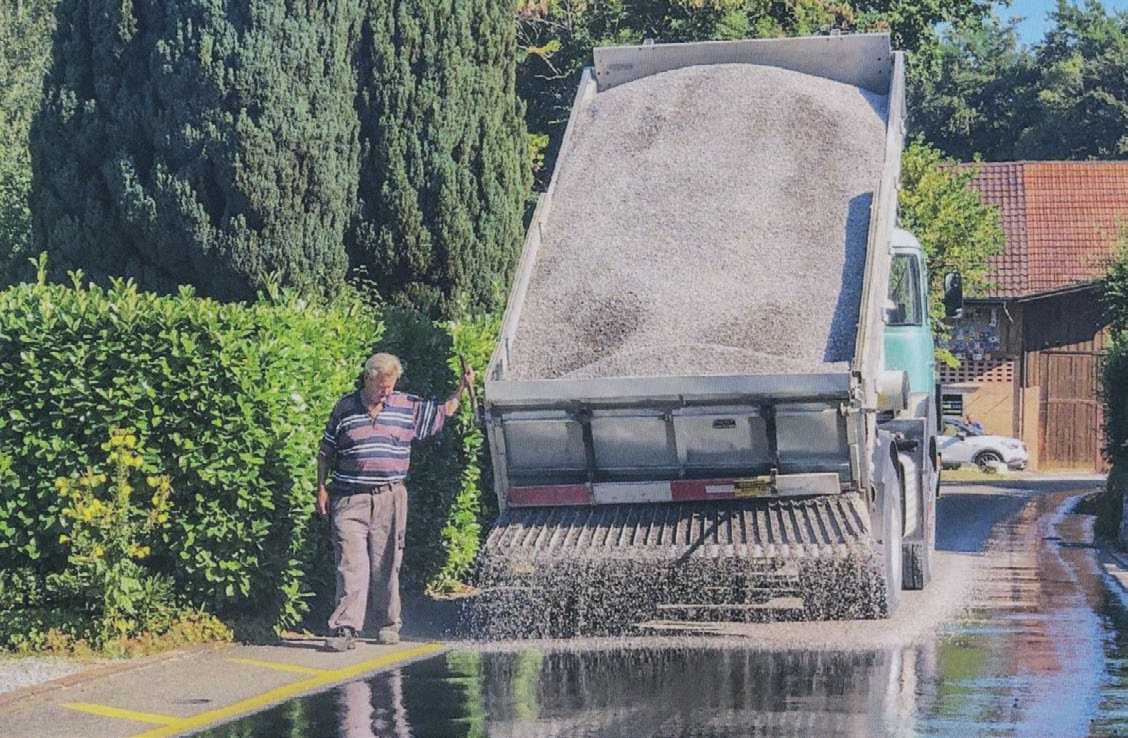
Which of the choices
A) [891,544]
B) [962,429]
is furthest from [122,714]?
[962,429]

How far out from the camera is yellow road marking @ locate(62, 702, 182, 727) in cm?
849

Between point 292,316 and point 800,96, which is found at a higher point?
point 800,96

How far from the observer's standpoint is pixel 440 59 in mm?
17688

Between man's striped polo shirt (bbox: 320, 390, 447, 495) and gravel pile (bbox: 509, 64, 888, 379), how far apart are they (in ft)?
2.57

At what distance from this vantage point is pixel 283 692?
9.33 meters

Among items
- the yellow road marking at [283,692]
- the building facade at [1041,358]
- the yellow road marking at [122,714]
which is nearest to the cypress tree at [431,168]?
the yellow road marking at [283,692]

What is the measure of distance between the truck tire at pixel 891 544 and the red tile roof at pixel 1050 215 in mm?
34178

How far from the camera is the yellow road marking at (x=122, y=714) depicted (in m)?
8.49

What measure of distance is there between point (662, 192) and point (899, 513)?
287 centimetres

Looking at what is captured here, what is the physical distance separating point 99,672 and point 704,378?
3763 mm

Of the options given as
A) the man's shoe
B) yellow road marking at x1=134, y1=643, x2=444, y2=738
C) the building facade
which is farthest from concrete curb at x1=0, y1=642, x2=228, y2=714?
the building facade

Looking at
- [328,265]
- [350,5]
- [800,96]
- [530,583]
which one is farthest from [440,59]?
[530,583]

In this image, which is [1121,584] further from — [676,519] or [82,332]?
[82,332]

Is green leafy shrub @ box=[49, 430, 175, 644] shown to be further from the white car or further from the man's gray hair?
the white car
